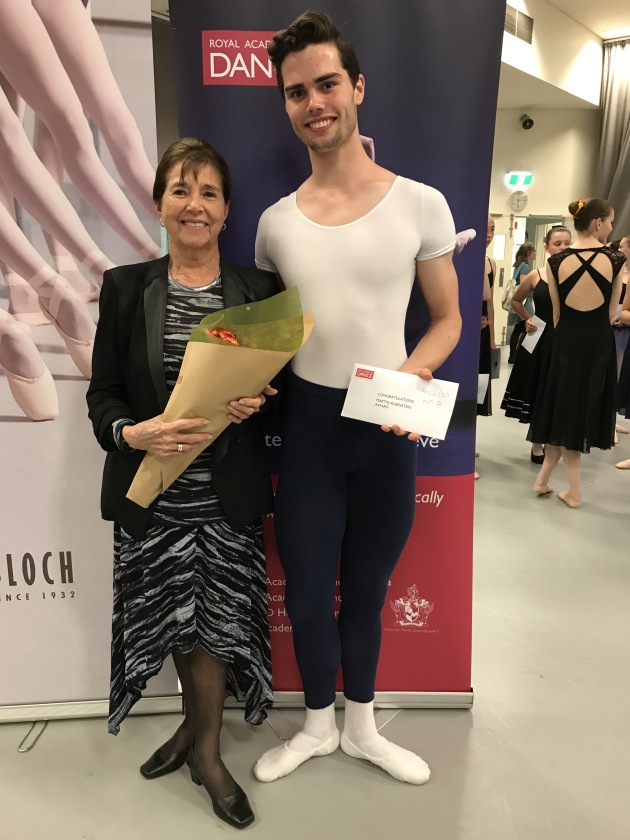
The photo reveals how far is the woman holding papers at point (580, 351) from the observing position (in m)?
3.41

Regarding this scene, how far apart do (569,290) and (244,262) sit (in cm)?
242

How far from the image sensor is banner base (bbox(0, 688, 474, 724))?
201cm

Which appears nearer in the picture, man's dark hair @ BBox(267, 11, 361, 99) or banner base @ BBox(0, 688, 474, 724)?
man's dark hair @ BBox(267, 11, 361, 99)

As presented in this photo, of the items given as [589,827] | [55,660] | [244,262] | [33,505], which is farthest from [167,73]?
[589,827]

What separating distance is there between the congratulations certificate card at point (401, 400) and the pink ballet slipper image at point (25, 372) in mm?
909

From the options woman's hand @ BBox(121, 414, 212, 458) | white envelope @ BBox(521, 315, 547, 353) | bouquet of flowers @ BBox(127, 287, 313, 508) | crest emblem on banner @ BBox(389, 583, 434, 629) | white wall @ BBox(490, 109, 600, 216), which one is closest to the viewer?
bouquet of flowers @ BBox(127, 287, 313, 508)

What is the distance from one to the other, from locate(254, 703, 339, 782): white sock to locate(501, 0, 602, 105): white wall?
23.4ft

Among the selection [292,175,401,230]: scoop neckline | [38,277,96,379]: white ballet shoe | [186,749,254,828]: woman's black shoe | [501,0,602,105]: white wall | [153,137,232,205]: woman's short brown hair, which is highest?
[501,0,602,105]: white wall

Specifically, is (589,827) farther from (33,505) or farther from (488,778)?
(33,505)

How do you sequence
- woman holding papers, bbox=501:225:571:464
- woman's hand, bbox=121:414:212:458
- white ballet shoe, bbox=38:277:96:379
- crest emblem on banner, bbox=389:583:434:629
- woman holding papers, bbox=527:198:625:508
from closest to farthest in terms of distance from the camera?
woman's hand, bbox=121:414:212:458 < white ballet shoe, bbox=38:277:96:379 < crest emblem on banner, bbox=389:583:434:629 < woman holding papers, bbox=527:198:625:508 < woman holding papers, bbox=501:225:571:464

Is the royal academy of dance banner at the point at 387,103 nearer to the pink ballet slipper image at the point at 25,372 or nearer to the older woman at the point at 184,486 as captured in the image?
the older woman at the point at 184,486

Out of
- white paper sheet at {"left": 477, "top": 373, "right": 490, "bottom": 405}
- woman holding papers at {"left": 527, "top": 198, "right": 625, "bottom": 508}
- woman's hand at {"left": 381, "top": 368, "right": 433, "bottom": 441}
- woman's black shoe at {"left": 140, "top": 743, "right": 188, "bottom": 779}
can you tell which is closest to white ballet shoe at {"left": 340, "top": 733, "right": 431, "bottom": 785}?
woman's black shoe at {"left": 140, "top": 743, "right": 188, "bottom": 779}

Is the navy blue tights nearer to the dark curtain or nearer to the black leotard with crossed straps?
the black leotard with crossed straps

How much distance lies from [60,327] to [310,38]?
3.25 feet
